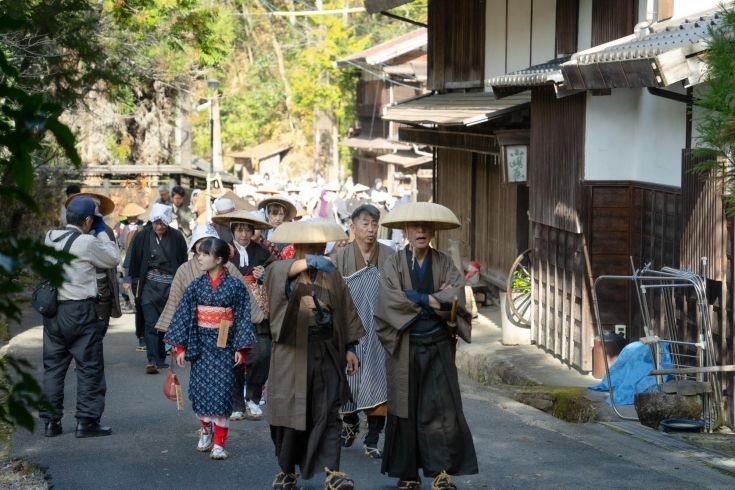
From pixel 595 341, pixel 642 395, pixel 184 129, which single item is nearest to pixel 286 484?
pixel 642 395

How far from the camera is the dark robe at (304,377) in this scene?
6820 mm

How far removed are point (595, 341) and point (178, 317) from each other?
5.59 metres

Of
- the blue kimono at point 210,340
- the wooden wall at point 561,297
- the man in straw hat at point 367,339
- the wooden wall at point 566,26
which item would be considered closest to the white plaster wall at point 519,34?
the wooden wall at point 566,26

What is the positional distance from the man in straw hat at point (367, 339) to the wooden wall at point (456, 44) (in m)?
10.5

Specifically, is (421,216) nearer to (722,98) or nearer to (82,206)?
(722,98)

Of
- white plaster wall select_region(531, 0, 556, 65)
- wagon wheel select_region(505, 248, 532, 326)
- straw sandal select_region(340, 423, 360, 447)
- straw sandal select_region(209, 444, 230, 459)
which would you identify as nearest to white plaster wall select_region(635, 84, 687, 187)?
wagon wheel select_region(505, 248, 532, 326)

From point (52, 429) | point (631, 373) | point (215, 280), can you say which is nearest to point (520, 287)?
point (631, 373)

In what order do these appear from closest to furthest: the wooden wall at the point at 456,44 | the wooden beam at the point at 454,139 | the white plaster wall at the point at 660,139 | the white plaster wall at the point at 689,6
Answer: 1. the white plaster wall at the point at 660,139
2. the white plaster wall at the point at 689,6
3. the wooden beam at the point at 454,139
4. the wooden wall at the point at 456,44

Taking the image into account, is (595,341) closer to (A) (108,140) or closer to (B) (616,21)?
(B) (616,21)

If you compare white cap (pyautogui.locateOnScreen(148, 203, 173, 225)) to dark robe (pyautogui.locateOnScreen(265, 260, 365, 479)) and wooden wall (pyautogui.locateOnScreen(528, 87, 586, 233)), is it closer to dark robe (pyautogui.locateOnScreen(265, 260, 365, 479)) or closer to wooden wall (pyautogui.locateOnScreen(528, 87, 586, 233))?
wooden wall (pyautogui.locateOnScreen(528, 87, 586, 233))

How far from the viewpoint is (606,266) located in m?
11.7

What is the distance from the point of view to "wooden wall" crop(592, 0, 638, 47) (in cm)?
1146

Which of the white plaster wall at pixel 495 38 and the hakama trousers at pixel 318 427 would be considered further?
the white plaster wall at pixel 495 38

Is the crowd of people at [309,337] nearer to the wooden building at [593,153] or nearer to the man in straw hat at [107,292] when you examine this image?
the man in straw hat at [107,292]
